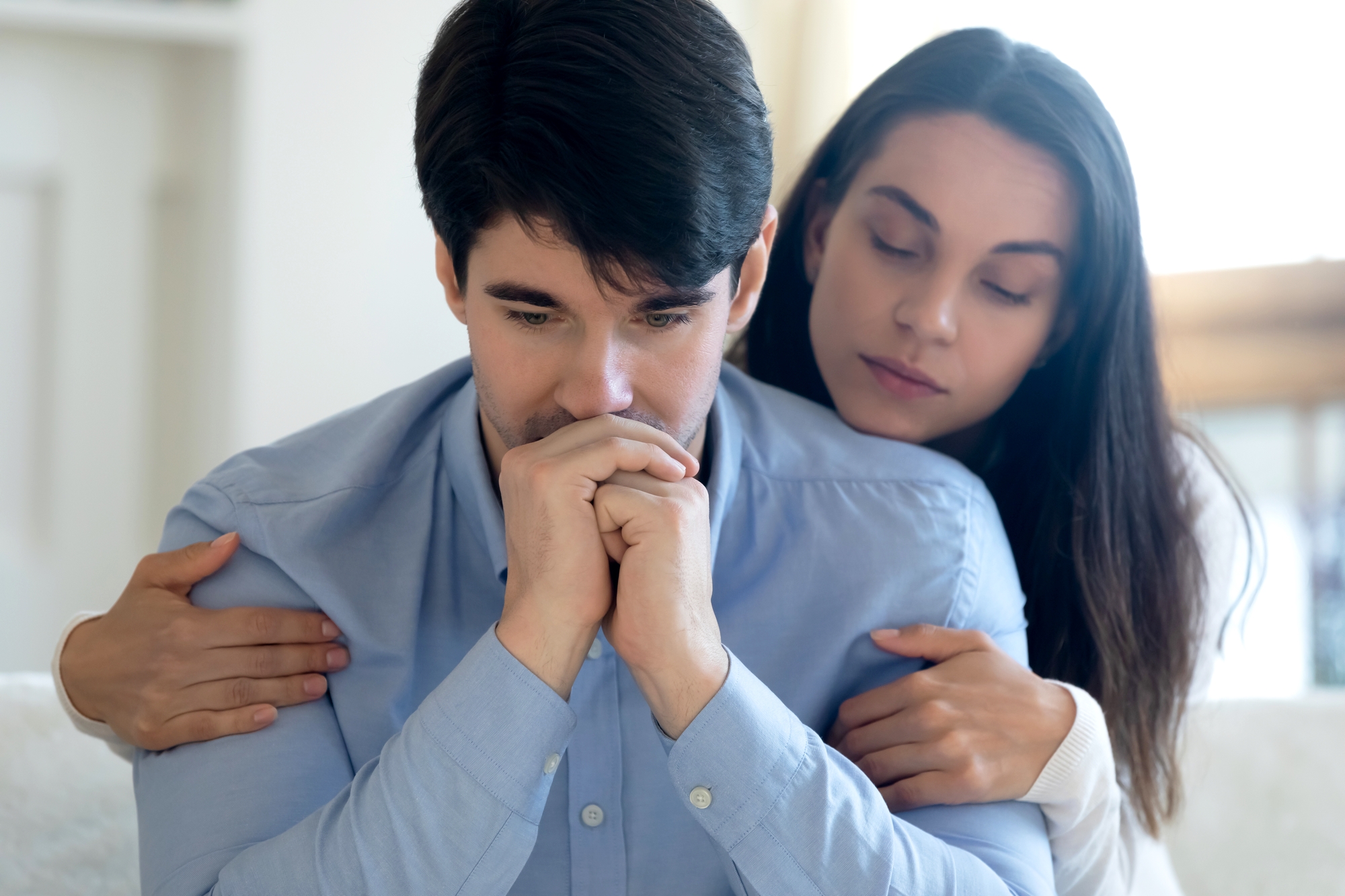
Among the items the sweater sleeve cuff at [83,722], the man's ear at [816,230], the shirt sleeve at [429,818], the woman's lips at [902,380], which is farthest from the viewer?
the man's ear at [816,230]

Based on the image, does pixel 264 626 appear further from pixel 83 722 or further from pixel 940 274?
pixel 940 274

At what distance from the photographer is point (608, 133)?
0.90 meters

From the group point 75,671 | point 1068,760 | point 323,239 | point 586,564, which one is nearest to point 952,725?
point 1068,760

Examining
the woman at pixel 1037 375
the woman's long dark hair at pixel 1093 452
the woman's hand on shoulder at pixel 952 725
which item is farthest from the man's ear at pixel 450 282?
the woman's long dark hair at pixel 1093 452

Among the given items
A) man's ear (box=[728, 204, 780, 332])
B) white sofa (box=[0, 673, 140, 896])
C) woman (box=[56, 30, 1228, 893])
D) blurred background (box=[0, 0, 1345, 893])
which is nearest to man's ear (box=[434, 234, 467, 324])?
man's ear (box=[728, 204, 780, 332])

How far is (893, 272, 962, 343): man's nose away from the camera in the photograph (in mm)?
1272

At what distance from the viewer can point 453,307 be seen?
109cm

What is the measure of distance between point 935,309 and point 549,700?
0.62m

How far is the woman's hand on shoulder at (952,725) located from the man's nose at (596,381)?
13.0 inches

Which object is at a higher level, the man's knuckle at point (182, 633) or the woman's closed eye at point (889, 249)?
the woman's closed eye at point (889, 249)

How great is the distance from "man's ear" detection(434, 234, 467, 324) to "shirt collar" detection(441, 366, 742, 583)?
0.12m

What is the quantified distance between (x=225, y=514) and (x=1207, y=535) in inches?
45.1

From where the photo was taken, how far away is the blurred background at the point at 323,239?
2.39 metres

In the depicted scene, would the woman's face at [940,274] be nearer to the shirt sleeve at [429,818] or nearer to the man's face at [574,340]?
the man's face at [574,340]
